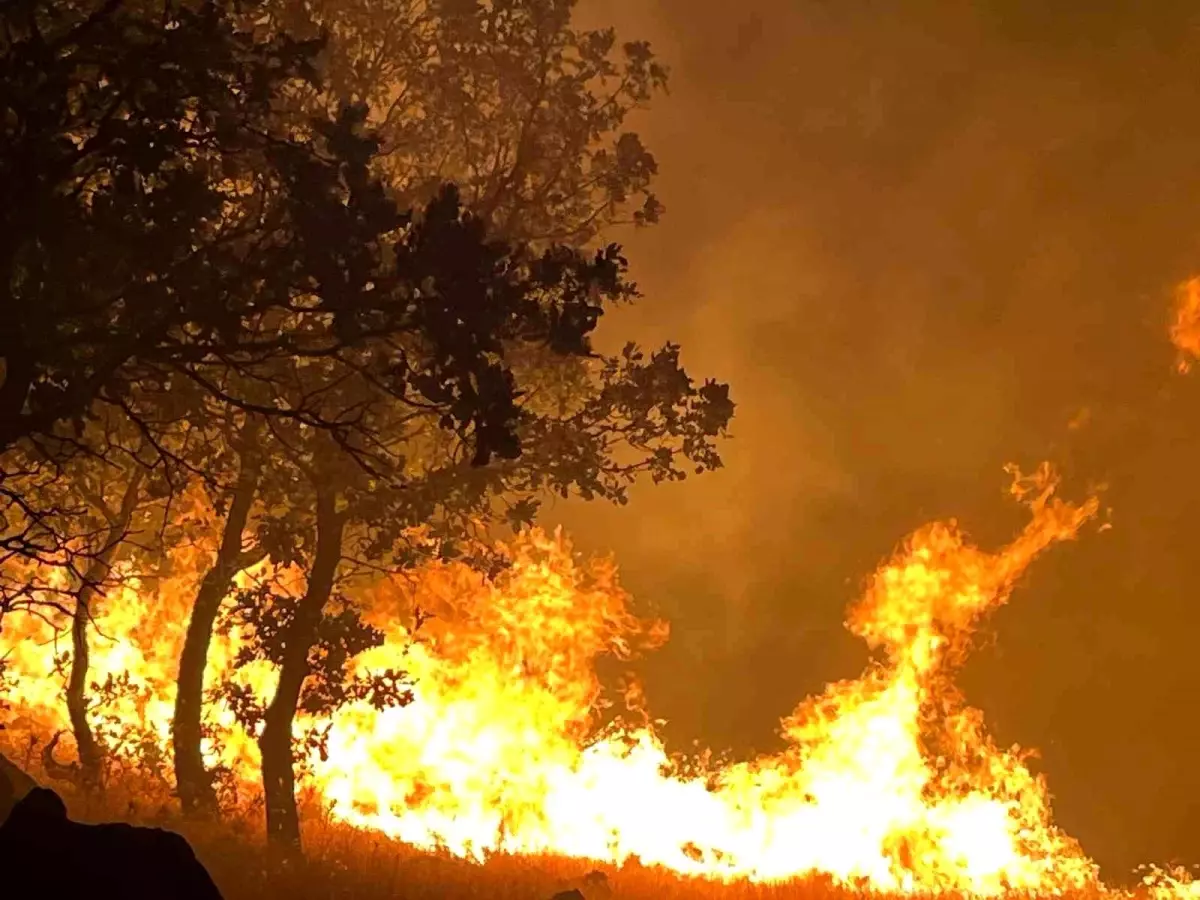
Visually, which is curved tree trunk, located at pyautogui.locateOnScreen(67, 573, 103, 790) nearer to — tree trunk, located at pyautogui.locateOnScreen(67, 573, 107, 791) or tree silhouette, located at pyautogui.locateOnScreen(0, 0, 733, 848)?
tree trunk, located at pyautogui.locateOnScreen(67, 573, 107, 791)

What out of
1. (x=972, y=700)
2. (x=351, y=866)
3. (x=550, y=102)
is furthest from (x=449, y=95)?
(x=972, y=700)

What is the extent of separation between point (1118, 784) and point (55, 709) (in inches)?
1018

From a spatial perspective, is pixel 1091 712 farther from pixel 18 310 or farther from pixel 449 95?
pixel 18 310

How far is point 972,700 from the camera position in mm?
Result: 27547

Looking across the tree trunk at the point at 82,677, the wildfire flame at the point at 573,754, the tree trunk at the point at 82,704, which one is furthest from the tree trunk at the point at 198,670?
the wildfire flame at the point at 573,754

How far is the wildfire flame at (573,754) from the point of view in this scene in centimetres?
2053

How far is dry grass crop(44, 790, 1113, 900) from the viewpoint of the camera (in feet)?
34.3

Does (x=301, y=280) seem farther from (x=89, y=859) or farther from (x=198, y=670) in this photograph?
(x=198, y=670)

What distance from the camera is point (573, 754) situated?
21734 mm

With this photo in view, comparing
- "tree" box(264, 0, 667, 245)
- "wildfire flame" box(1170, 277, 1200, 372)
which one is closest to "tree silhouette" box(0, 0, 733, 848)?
"tree" box(264, 0, 667, 245)

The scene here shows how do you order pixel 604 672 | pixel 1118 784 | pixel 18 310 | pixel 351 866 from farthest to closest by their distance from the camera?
pixel 604 672 < pixel 1118 784 < pixel 351 866 < pixel 18 310

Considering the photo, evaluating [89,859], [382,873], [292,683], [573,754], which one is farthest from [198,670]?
[89,859]

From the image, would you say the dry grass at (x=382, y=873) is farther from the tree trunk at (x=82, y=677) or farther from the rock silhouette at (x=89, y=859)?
the rock silhouette at (x=89, y=859)

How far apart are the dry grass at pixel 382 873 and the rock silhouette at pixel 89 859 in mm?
3147
